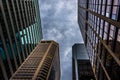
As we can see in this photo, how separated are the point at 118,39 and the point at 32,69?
103610mm

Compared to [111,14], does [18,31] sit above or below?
below

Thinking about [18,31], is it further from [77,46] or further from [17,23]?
[77,46]

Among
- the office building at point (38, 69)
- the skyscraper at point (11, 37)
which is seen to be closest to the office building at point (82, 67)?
the office building at point (38, 69)

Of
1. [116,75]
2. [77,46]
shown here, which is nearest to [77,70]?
[77,46]

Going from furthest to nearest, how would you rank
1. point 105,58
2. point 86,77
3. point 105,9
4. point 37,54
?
1. point 37,54
2. point 86,77
3. point 105,58
4. point 105,9

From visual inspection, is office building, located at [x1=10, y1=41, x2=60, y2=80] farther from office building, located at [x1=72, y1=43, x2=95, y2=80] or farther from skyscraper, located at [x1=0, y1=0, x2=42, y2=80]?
skyscraper, located at [x1=0, y1=0, x2=42, y2=80]

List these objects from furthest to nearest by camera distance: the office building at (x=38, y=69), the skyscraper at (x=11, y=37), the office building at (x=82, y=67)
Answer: the office building at (x=82, y=67) → the office building at (x=38, y=69) → the skyscraper at (x=11, y=37)

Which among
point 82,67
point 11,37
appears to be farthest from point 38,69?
point 11,37

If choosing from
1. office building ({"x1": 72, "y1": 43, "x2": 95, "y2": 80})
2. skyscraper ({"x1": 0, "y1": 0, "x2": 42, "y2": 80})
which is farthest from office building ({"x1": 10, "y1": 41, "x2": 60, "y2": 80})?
skyscraper ({"x1": 0, "y1": 0, "x2": 42, "y2": 80})

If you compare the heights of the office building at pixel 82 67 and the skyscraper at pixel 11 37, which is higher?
the skyscraper at pixel 11 37

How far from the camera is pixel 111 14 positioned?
27469 mm

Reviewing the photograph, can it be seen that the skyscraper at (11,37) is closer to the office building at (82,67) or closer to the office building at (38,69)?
the office building at (38,69)

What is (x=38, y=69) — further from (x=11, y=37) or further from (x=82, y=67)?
(x=11, y=37)

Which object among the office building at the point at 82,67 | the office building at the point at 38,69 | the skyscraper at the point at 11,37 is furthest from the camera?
the office building at the point at 82,67
